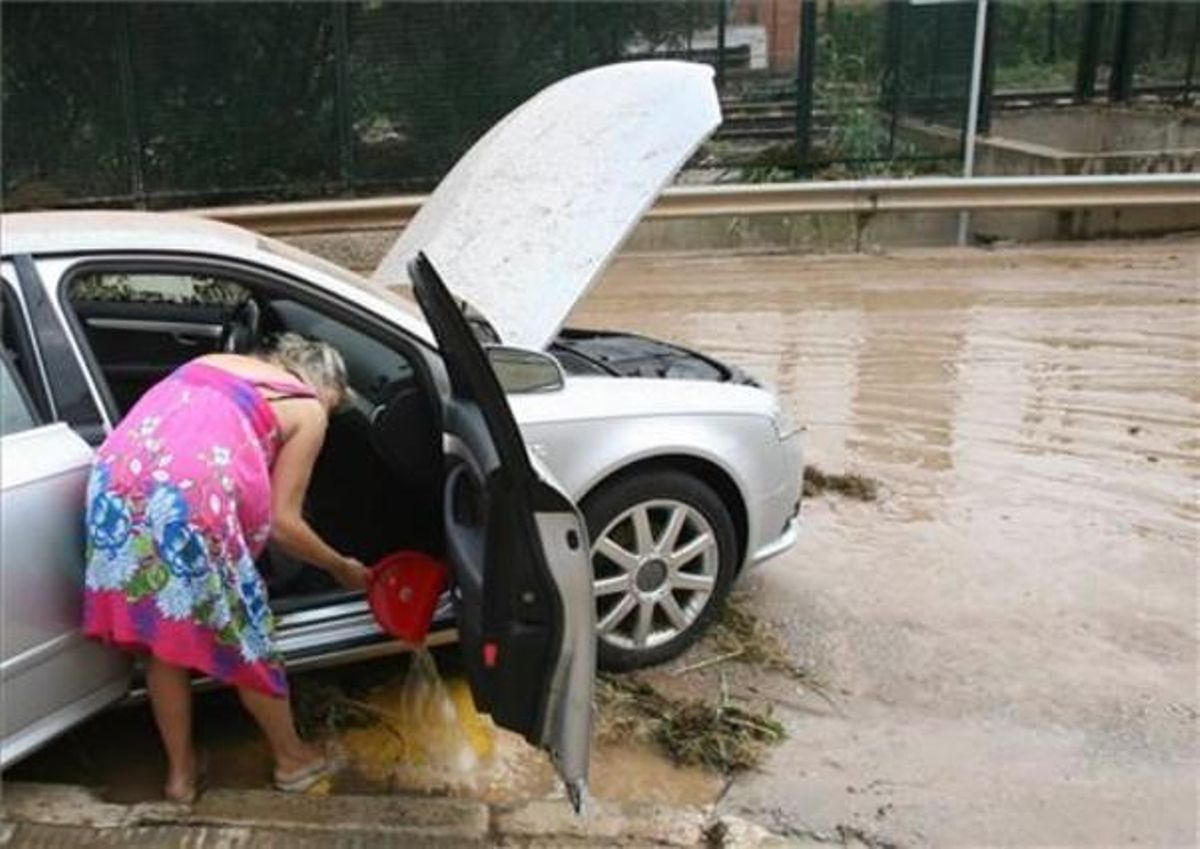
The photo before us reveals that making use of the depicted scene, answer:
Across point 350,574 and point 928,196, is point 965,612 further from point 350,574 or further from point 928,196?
point 928,196

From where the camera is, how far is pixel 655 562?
3973 mm

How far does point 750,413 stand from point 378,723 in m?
1.54

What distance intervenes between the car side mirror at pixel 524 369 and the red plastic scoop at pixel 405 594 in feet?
1.96

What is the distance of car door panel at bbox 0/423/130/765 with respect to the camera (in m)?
2.79

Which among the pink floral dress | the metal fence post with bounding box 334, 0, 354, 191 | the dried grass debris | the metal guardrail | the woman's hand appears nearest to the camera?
the pink floral dress

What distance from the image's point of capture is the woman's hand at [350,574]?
10.6ft

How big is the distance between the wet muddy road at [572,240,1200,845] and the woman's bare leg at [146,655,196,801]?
1457 mm

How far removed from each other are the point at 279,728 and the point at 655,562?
4.22ft

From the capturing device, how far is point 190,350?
14.4 ft

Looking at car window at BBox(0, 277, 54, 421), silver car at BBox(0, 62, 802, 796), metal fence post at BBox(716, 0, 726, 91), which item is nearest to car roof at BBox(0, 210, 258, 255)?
silver car at BBox(0, 62, 802, 796)

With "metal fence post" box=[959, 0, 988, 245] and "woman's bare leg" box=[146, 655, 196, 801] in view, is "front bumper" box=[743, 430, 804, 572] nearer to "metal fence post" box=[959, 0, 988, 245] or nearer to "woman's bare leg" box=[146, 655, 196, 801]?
"woman's bare leg" box=[146, 655, 196, 801]

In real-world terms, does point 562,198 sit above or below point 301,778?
above

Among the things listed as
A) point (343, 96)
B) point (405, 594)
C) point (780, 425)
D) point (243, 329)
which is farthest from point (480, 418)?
point (343, 96)

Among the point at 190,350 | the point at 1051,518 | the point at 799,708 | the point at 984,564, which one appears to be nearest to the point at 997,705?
the point at 799,708
